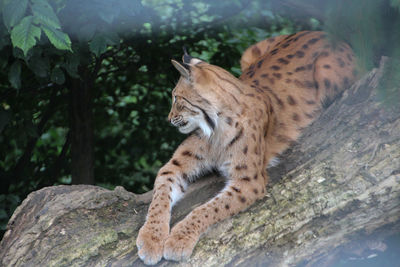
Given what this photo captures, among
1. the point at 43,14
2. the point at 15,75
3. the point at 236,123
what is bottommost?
the point at 236,123

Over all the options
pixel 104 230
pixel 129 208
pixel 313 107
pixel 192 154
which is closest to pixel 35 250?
pixel 104 230

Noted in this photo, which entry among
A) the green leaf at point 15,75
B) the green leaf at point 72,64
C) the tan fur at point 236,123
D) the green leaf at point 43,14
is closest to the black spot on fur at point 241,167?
the tan fur at point 236,123

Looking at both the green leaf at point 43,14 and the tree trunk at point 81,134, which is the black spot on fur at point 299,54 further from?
the green leaf at point 43,14

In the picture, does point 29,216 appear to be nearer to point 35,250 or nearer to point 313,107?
point 35,250

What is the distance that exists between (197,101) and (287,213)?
98 centimetres

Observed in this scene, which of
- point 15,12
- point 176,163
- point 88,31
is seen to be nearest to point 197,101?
point 176,163

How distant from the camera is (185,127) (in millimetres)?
3652

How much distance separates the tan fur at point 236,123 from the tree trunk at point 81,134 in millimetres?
1556

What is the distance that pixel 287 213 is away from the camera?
316cm

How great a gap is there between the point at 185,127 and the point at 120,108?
200 centimetres

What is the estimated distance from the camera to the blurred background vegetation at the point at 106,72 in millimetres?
3666

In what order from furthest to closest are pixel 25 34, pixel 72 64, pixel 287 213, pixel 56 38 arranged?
1. pixel 72 64
2. pixel 287 213
3. pixel 56 38
4. pixel 25 34

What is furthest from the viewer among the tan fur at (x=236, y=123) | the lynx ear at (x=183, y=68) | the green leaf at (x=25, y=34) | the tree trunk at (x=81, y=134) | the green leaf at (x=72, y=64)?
the tree trunk at (x=81, y=134)

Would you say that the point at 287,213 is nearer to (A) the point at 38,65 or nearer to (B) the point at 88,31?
(B) the point at 88,31
